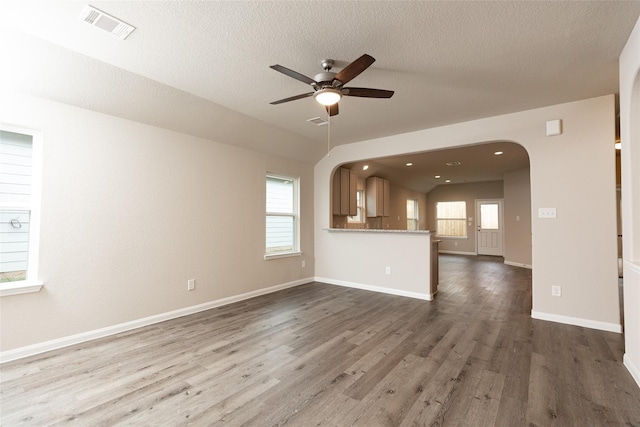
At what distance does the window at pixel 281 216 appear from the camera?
524 centimetres

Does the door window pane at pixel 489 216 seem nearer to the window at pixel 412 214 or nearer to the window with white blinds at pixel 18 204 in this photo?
the window at pixel 412 214

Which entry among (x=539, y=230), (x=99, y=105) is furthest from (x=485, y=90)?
(x=99, y=105)

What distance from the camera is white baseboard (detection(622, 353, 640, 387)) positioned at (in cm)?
222

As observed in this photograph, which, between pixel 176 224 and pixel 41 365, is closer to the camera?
pixel 41 365

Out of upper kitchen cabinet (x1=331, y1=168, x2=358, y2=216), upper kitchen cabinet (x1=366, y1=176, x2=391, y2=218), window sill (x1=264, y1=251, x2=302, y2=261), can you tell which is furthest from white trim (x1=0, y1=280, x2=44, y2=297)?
upper kitchen cabinet (x1=366, y1=176, x2=391, y2=218)

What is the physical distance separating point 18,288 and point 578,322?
5.81 meters

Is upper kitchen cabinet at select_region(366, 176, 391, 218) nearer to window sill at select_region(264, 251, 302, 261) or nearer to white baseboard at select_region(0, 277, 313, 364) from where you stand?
window sill at select_region(264, 251, 302, 261)

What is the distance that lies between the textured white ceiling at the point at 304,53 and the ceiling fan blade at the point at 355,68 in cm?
29

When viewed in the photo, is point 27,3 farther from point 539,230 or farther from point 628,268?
point 539,230

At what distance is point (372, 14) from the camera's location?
2.08 metres

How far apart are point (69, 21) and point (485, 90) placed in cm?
383

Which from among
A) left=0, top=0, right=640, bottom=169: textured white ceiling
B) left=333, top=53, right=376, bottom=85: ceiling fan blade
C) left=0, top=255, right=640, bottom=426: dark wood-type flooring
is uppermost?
left=0, top=0, right=640, bottom=169: textured white ceiling

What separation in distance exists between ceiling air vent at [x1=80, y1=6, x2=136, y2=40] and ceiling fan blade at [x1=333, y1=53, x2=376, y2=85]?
5.25 ft

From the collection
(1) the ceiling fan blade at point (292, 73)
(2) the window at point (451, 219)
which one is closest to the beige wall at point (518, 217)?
(2) the window at point (451, 219)
